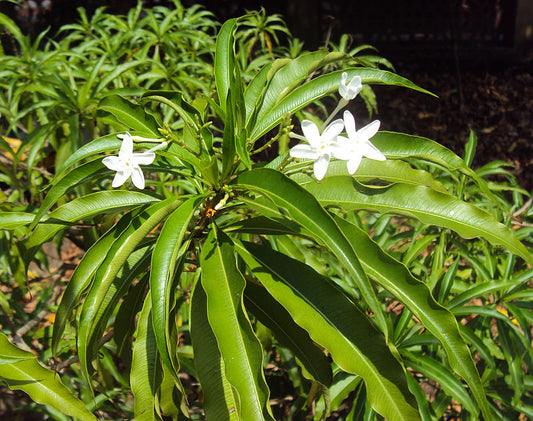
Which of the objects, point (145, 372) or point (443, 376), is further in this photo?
point (443, 376)

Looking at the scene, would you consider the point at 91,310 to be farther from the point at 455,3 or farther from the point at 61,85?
the point at 455,3

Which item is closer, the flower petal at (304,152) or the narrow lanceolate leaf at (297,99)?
the flower petal at (304,152)

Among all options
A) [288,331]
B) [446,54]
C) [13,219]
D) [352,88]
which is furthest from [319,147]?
[446,54]

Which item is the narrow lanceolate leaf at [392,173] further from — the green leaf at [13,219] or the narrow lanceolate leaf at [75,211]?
the green leaf at [13,219]

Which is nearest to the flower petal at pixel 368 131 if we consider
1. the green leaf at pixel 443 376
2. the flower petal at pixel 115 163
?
the flower petal at pixel 115 163

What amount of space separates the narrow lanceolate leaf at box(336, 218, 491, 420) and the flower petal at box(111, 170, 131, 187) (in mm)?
396

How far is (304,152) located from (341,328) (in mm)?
335

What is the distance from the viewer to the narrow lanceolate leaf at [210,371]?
87 cm

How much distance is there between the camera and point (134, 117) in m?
1.01

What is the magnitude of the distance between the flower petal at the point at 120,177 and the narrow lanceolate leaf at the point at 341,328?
1.01 feet

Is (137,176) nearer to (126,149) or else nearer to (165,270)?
(126,149)

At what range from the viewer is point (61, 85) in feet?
4.92

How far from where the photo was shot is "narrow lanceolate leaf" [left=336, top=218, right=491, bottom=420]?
2.67 feet

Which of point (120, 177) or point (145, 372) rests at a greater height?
point (120, 177)
